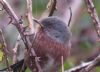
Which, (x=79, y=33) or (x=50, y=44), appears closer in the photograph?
(x=50, y=44)

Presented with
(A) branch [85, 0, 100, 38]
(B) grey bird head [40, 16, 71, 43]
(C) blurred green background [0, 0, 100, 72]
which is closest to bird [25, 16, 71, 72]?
(B) grey bird head [40, 16, 71, 43]

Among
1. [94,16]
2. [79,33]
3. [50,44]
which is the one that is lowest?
[79,33]

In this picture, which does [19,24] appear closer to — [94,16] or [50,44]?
[50,44]

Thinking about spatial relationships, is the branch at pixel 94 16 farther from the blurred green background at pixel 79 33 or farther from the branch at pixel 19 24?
the blurred green background at pixel 79 33

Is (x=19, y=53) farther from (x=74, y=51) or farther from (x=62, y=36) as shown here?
(x=74, y=51)

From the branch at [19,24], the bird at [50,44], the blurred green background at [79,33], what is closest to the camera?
the branch at [19,24]

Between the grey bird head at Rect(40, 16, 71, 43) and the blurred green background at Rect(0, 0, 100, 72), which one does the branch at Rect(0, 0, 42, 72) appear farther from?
the blurred green background at Rect(0, 0, 100, 72)

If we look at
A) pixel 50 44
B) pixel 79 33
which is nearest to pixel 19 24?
pixel 50 44

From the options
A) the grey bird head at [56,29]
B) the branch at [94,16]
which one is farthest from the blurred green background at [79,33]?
the branch at [94,16]
